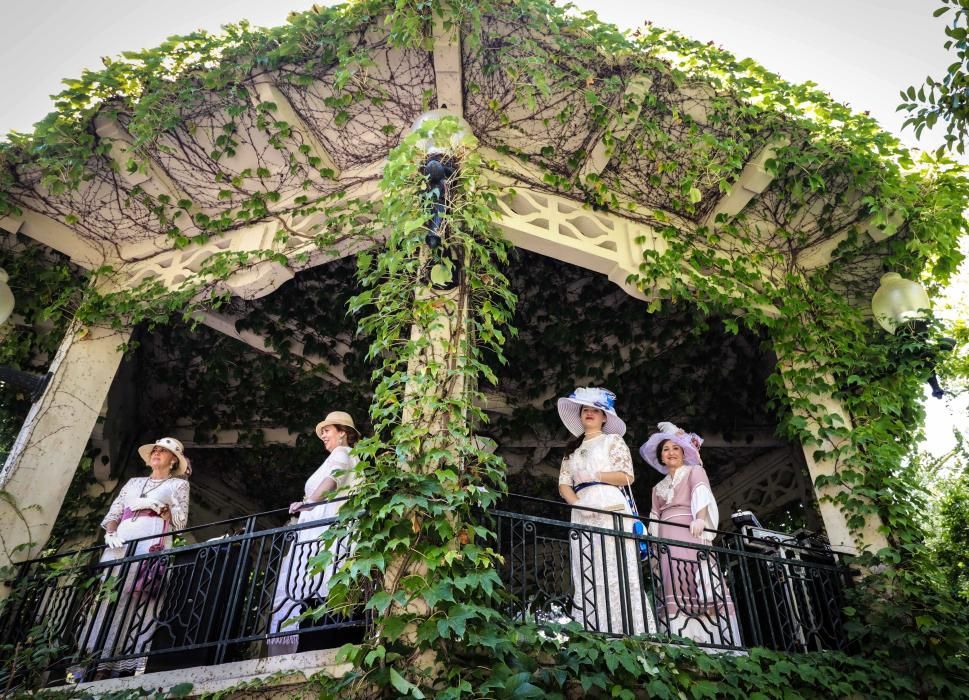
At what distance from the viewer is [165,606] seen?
4785mm

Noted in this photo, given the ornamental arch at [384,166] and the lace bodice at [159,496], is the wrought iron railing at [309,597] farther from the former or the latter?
the ornamental arch at [384,166]

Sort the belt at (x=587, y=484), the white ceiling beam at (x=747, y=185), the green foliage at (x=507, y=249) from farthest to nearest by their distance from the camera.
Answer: the white ceiling beam at (x=747, y=185) < the belt at (x=587, y=484) < the green foliage at (x=507, y=249)

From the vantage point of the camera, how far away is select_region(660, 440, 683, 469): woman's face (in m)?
5.65

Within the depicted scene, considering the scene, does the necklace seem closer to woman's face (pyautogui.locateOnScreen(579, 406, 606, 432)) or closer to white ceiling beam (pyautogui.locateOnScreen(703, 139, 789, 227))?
woman's face (pyautogui.locateOnScreen(579, 406, 606, 432))

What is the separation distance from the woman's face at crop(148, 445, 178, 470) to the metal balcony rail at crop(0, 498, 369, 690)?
0.62 metres

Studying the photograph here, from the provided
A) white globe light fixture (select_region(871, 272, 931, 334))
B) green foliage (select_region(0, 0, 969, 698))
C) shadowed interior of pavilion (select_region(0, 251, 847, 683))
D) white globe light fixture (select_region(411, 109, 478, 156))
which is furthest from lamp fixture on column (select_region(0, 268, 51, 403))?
white globe light fixture (select_region(871, 272, 931, 334))

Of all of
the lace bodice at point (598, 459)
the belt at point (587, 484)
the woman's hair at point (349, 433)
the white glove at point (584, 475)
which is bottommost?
the belt at point (587, 484)

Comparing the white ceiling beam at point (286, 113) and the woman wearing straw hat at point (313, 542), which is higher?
the white ceiling beam at point (286, 113)

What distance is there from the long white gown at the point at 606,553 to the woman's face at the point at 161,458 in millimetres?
3049

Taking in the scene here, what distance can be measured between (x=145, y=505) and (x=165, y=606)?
0.92 m

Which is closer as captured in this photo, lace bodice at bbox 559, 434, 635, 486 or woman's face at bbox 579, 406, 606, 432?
lace bodice at bbox 559, 434, 635, 486

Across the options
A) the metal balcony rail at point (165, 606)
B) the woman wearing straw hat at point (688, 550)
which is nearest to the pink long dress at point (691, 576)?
the woman wearing straw hat at point (688, 550)

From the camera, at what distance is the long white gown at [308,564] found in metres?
4.32

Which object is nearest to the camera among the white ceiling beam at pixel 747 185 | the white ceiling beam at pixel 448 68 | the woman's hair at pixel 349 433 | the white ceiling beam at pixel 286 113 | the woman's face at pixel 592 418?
the white ceiling beam at pixel 448 68
